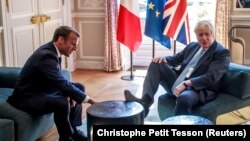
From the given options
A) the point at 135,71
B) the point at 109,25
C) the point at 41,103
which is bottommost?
the point at 135,71

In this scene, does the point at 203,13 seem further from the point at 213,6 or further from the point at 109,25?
the point at 109,25

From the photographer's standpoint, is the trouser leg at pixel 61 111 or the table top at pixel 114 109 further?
the trouser leg at pixel 61 111

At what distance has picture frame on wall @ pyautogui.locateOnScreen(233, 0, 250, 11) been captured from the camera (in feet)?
16.9

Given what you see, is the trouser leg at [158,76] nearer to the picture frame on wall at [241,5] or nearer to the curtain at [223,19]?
the curtain at [223,19]

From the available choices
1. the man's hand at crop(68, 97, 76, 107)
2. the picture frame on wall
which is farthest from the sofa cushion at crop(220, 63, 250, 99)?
the picture frame on wall

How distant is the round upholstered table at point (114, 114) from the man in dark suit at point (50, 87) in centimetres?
37

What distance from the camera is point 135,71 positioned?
5523mm

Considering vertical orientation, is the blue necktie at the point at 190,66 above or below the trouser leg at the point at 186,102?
above

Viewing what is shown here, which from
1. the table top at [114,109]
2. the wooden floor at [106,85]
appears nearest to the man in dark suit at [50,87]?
the table top at [114,109]

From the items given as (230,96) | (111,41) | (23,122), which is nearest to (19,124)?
(23,122)

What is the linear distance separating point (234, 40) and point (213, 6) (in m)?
0.78

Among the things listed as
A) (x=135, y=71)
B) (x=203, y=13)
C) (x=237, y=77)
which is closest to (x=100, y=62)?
(x=135, y=71)

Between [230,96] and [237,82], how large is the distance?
123 mm

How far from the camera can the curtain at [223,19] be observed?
5094 mm
